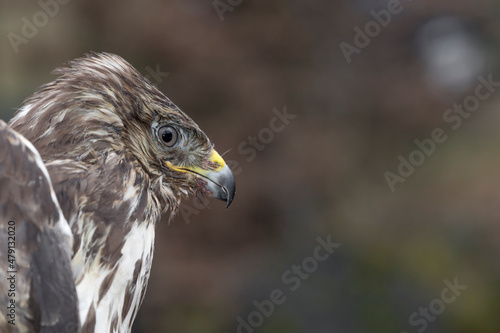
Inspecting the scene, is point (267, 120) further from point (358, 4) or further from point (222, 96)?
point (358, 4)

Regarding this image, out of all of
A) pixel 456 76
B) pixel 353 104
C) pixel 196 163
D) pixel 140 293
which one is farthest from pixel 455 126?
pixel 140 293

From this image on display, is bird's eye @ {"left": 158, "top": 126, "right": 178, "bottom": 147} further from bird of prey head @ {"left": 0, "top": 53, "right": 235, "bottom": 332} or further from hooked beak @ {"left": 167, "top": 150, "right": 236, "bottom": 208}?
hooked beak @ {"left": 167, "top": 150, "right": 236, "bottom": 208}

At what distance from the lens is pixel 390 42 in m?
8.55

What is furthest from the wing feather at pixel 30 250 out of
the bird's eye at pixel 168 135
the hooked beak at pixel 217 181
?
the hooked beak at pixel 217 181

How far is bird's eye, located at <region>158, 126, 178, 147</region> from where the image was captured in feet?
10.2

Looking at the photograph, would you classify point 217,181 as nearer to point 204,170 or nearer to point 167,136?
point 204,170

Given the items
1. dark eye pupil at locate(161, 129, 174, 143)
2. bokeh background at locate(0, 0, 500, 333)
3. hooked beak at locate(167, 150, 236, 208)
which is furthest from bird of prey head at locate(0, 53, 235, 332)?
bokeh background at locate(0, 0, 500, 333)

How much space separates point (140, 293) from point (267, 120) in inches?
206

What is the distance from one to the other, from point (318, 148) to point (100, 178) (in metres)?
5.73

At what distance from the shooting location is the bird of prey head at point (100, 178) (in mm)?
2477

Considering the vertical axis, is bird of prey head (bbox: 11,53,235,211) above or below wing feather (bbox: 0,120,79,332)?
above

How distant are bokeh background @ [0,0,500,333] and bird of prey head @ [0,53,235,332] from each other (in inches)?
172

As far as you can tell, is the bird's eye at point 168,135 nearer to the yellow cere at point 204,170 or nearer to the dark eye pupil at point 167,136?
the dark eye pupil at point 167,136

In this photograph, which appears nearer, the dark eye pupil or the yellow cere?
the dark eye pupil
